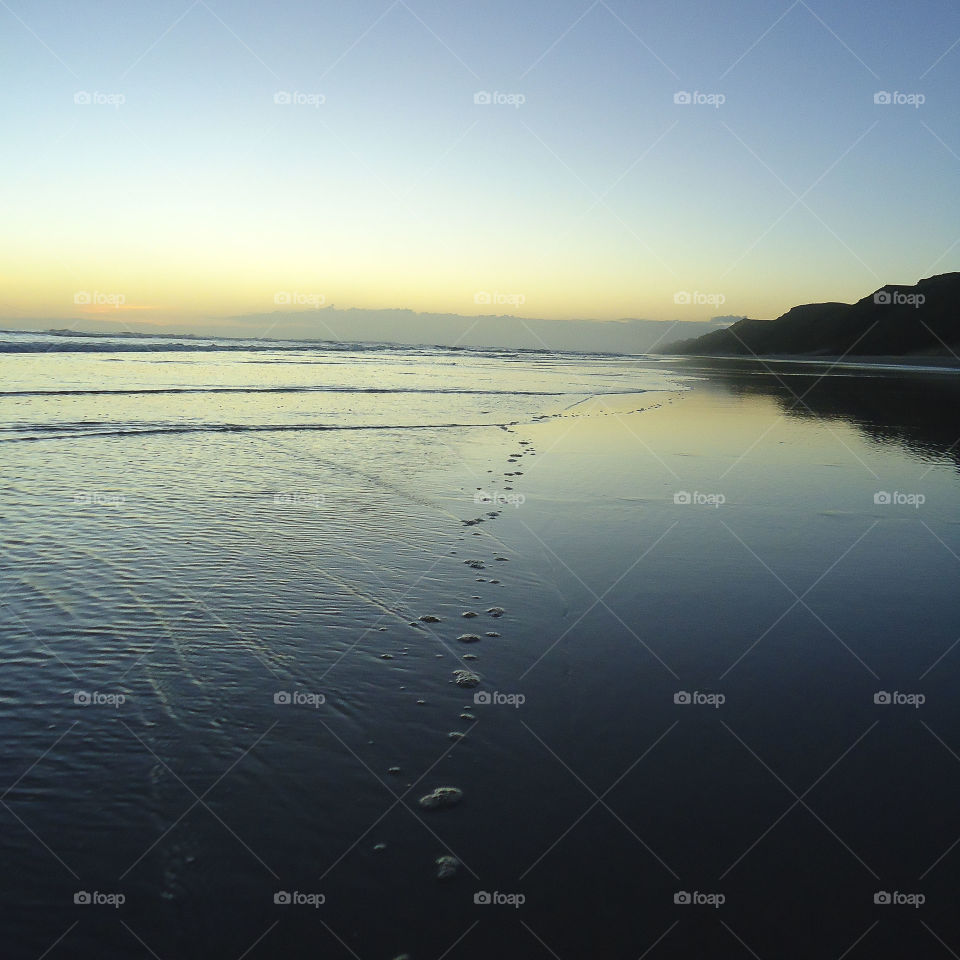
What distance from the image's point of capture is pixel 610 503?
10484mm

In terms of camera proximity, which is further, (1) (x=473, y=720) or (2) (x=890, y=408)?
(2) (x=890, y=408)

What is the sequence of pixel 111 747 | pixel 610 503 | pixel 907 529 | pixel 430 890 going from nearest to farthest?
pixel 430 890, pixel 111 747, pixel 907 529, pixel 610 503

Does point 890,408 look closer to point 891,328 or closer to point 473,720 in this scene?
point 473,720

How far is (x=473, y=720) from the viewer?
14.9 ft

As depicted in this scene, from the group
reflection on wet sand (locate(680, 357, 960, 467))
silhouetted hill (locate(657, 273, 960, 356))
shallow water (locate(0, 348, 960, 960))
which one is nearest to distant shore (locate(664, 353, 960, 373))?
silhouetted hill (locate(657, 273, 960, 356))

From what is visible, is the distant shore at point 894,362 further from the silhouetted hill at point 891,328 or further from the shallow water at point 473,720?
the shallow water at point 473,720

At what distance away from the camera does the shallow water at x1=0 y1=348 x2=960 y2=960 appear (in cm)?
310

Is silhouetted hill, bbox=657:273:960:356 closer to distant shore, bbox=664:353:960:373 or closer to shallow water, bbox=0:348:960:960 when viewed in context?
distant shore, bbox=664:353:960:373

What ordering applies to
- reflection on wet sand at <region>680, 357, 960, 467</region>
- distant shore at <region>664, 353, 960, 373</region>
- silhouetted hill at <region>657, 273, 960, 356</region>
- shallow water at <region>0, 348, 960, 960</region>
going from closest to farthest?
shallow water at <region>0, 348, 960, 960</region>
reflection on wet sand at <region>680, 357, 960, 467</region>
distant shore at <region>664, 353, 960, 373</region>
silhouetted hill at <region>657, 273, 960, 356</region>

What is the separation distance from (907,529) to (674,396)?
69.5 feet

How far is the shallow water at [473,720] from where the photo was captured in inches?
122

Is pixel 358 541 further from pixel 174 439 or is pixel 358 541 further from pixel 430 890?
pixel 174 439

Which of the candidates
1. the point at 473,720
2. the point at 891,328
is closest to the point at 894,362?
the point at 891,328

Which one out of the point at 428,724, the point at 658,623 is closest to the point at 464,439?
the point at 658,623
